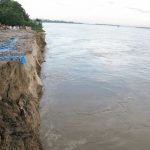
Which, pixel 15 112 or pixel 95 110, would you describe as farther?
pixel 95 110

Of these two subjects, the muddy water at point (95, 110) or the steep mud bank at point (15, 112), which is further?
the muddy water at point (95, 110)

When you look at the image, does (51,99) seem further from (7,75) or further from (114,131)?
(7,75)

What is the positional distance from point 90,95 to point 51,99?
128 inches

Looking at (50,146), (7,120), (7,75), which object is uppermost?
(7,75)

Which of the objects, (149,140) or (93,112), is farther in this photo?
(93,112)

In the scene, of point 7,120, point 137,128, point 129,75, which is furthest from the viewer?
point 129,75

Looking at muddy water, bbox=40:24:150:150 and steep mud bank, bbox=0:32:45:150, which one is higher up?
steep mud bank, bbox=0:32:45:150

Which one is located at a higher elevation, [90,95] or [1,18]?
[1,18]

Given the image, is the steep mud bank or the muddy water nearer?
the steep mud bank

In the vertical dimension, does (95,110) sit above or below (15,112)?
below

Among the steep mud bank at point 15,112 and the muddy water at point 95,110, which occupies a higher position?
the steep mud bank at point 15,112

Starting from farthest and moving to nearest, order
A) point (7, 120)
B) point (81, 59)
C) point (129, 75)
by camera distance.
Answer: point (81, 59) < point (129, 75) < point (7, 120)

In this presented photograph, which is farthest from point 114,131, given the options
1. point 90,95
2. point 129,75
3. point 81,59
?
point 81,59

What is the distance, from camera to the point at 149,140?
574 inches
